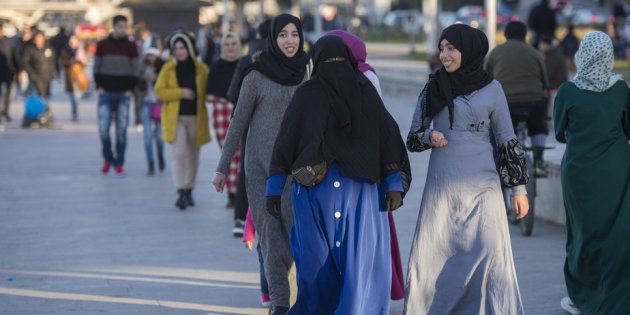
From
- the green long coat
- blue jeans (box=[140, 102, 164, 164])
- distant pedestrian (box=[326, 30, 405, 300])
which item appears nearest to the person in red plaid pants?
blue jeans (box=[140, 102, 164, 164])

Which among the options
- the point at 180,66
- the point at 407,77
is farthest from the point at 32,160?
the point at 407,77

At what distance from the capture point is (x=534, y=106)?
449 inches

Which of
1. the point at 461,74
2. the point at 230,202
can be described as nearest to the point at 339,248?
the point at 461,74

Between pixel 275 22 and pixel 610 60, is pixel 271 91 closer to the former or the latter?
pixel 275 22

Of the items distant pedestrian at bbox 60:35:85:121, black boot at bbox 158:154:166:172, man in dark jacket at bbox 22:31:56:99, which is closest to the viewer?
black boot at bbox 158:154:166:172

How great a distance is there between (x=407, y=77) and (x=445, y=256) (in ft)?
84.1

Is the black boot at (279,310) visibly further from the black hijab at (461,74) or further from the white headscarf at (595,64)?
the white headscarf at (595,64)

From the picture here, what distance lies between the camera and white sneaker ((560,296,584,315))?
8.00m

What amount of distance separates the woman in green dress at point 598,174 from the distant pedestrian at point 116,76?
338 inches

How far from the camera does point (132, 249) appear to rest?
35.4ft

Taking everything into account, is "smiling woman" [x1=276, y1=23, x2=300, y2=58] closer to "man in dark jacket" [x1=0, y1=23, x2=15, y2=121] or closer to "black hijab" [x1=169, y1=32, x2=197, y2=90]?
"black hijab" [x1=169, y1=32, x2=197, y2=90]

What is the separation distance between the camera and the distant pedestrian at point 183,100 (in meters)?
12.6

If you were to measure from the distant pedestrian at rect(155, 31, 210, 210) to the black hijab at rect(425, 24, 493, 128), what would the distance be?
573 cm

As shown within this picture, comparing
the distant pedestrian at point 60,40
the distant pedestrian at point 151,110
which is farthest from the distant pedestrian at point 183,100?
the distant pedestrian at point 60,40
